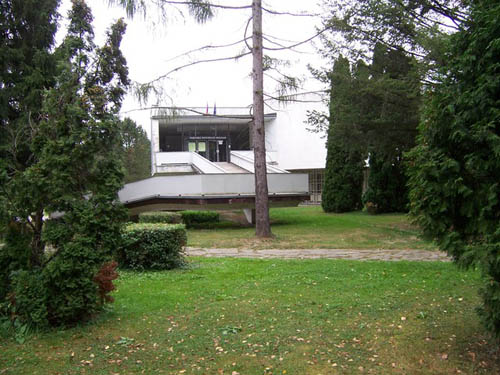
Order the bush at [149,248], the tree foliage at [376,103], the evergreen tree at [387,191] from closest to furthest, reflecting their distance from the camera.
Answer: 1. the bush at [149,248]
2. the tree foliage at [376,103]
3. the evergreen tree at [387,191]

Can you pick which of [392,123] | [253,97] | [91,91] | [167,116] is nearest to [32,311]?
[91,91]

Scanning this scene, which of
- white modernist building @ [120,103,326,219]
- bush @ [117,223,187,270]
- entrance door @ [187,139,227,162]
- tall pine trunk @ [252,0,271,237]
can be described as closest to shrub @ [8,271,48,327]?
bush @ [117,223,187,270]

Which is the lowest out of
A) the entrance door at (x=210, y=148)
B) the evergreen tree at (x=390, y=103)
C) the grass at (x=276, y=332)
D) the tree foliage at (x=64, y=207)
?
the grass at (x=276, y=332)

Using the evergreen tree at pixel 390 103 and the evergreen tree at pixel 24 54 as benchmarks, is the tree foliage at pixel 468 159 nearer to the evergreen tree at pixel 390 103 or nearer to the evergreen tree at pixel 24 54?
the evergreen tree at pixel 390 103

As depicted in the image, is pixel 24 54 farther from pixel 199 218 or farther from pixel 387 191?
pixel 387 191

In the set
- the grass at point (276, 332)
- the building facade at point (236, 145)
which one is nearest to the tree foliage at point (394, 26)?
the grass at point (276, 332)

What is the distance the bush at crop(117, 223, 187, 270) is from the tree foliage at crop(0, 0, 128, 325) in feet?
9.29

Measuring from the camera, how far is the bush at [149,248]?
25.8 feet

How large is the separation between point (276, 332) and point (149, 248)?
3.82 metres

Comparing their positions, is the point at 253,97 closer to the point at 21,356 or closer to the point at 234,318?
the point at 234,318

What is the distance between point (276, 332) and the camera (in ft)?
15.4

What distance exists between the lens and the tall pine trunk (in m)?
13.1

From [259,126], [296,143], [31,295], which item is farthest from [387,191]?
[31,295]

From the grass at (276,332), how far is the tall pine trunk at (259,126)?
255 inches
